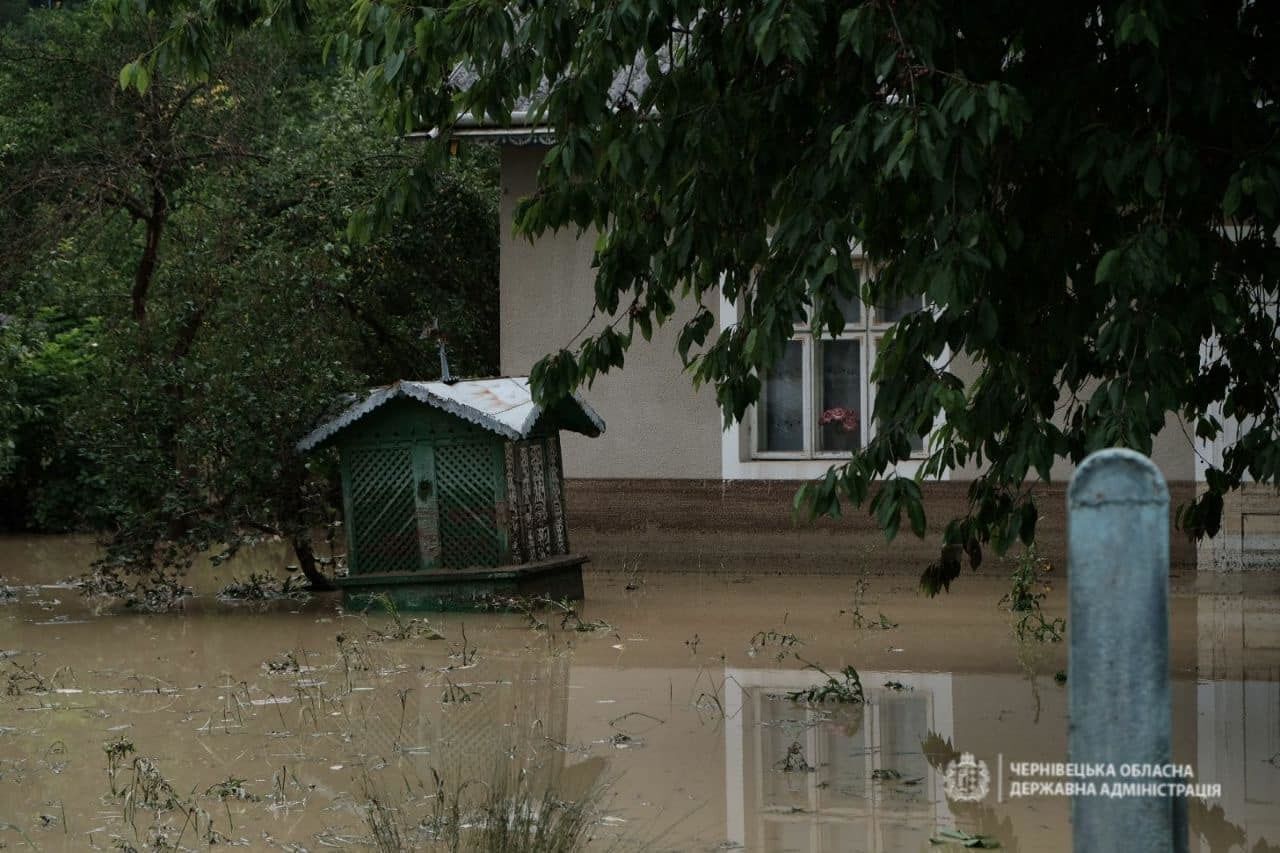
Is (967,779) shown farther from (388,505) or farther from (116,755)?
(388,505)

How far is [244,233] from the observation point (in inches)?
532

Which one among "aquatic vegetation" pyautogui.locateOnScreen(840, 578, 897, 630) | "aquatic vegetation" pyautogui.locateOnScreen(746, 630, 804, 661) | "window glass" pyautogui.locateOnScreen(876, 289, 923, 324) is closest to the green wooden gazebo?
"aquatic vegetation" pyautogui.locateOnScreen(746, 630, 804, 661)

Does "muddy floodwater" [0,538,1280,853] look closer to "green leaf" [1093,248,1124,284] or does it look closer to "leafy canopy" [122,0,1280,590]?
"leafy canopy" [122,0,1280,590]

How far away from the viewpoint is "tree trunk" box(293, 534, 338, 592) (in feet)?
40.4

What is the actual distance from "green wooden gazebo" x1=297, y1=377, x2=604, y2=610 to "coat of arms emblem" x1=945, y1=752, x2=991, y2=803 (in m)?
5.08

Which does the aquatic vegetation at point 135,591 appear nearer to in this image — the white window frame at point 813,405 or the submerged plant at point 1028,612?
the white window frame at point 813,405

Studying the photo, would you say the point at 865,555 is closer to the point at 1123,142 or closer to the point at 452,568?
the point at 452,568

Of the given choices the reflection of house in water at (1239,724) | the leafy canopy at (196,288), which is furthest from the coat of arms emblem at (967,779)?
the leafy canopy at (196,288)

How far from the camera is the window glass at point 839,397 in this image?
46.1 feet

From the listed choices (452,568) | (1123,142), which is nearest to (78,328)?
(452,568)

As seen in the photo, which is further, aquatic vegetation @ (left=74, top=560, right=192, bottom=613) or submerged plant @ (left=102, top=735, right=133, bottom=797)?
aquatic vegetation @ (left=74, top=560, right=192, bottom=613)

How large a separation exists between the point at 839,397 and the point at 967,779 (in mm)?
7915

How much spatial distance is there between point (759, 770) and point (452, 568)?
5211 millimetres

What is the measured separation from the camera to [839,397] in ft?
46.2
